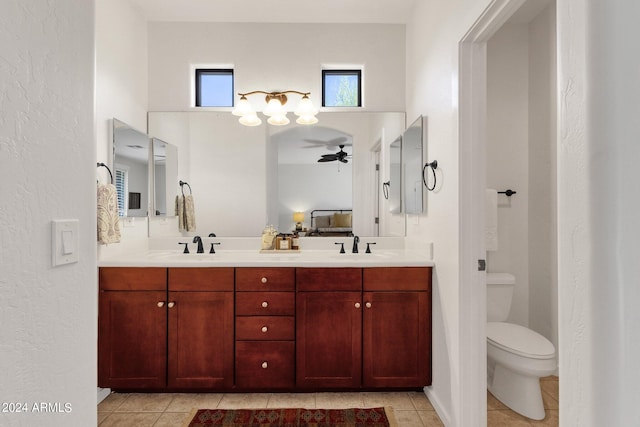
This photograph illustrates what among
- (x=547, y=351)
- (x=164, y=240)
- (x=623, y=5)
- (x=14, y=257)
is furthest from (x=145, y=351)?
(x=623, y=5)

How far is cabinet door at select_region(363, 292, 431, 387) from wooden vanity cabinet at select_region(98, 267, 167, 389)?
49.8 inches

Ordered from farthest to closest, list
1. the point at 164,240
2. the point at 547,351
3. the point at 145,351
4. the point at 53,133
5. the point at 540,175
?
1. the point at 164,240
2. the point at 540,175
3. the point at 145,351
4. the point at 547,351
5. the point at 53,133

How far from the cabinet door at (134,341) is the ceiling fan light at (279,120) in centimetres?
151

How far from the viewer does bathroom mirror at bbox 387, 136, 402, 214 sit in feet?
8.78

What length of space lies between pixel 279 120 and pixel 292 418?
204 cm

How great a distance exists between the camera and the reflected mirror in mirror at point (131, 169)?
7.75 feet

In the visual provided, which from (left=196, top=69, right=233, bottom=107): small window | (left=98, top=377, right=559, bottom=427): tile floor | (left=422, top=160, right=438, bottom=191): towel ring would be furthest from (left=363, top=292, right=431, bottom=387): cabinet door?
(left=196, top=69, right=233, bottom=107): small window

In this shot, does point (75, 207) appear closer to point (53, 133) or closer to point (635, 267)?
point (53, 133)

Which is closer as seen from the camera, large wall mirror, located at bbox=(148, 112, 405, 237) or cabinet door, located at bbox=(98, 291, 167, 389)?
cabinet door, located at bbox=(98, 291, 167, 389)

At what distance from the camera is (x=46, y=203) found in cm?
74

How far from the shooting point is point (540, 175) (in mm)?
2541

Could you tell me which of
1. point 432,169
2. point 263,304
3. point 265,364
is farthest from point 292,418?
point 432,169

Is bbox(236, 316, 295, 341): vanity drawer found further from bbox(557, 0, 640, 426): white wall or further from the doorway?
bbox(557, 0, 640, 426): white wall

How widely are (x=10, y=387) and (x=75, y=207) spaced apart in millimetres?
390
